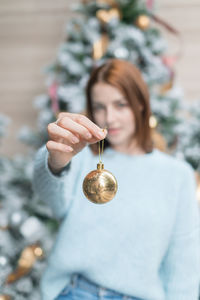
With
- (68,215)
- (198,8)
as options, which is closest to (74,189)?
(68,215)

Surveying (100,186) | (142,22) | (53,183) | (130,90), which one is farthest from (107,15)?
(100,186)

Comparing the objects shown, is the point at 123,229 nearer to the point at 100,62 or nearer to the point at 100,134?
the point at 100,134

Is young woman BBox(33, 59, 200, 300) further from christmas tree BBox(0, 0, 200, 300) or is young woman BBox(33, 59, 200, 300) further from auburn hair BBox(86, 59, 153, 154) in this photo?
christmas tree BBox(0, 0, 200, 300)

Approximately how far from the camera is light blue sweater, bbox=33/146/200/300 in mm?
691

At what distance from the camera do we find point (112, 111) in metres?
0.73

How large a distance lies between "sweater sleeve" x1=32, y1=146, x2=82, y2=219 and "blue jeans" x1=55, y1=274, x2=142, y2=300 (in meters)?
0.17

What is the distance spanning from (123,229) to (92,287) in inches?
6.3

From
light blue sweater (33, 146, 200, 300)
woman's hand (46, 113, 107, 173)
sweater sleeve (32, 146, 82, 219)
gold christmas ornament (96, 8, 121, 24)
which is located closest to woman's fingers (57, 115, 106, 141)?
woman's hand (46, 113, 107, 173)

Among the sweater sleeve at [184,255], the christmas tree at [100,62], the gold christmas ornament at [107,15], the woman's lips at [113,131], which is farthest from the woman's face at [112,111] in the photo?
the gold christmas ornament at [107,15]

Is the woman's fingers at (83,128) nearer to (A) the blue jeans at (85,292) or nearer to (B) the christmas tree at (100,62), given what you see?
(A) the blue jeans at (85,292)

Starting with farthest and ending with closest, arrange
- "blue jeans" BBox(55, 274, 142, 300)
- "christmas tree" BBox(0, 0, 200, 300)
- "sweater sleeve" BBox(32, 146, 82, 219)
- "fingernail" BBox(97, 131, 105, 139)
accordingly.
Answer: "christmas tree" BBox(0, 0, 200, 300) < "blue jeans" BBox(55, 274, 142, 300) < "sweater sleeve" BBox(32, 146, 82, 219) < "fingernail" BBox(97, 131, 105, 139)

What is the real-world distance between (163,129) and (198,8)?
0.89 m

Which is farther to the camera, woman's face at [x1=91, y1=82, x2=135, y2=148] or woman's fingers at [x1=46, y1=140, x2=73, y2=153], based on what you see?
woman's face at [x1=91, y1=82, x2=135, y2=148]

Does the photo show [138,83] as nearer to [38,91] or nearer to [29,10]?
[38,91]
